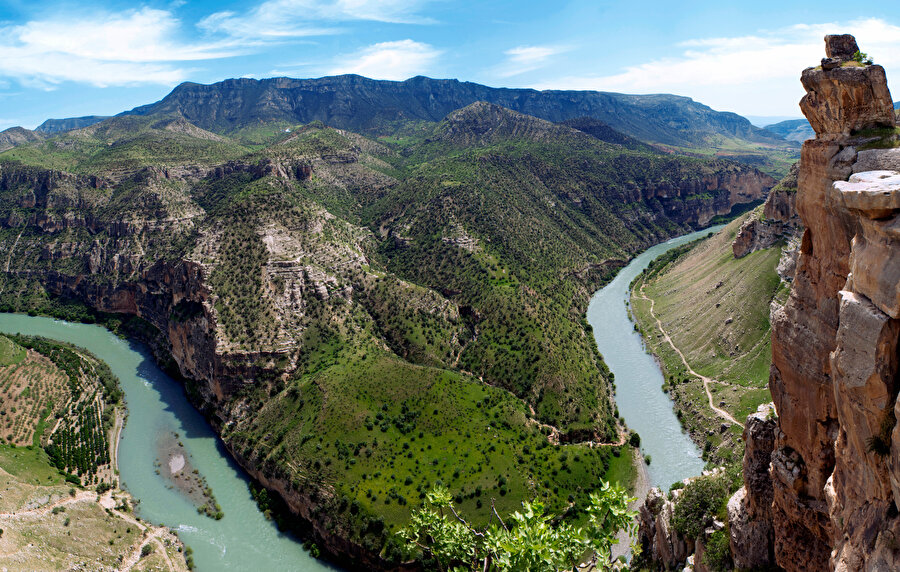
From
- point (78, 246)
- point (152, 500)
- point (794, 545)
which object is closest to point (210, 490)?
point (152, 500)

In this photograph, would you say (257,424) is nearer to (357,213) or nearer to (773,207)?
(357,213)

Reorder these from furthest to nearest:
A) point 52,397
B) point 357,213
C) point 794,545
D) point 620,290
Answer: point 357,213 → point 620,290 → point 52,397 → point 794,545

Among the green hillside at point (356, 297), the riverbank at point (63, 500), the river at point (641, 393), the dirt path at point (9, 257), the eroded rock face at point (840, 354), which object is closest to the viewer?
the eroded rock face at point (840, 354)

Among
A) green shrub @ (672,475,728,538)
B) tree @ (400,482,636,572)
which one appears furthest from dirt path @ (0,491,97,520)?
green shrub @ (672,475,728,538)

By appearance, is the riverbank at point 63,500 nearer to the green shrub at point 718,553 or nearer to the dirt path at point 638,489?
the dirt path at point 638,489

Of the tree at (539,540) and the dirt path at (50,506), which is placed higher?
the tree at (539,540)

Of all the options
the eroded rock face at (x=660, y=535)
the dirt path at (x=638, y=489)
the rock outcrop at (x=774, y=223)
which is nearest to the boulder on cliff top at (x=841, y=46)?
the eroded rock face at (x=660, y=535)
